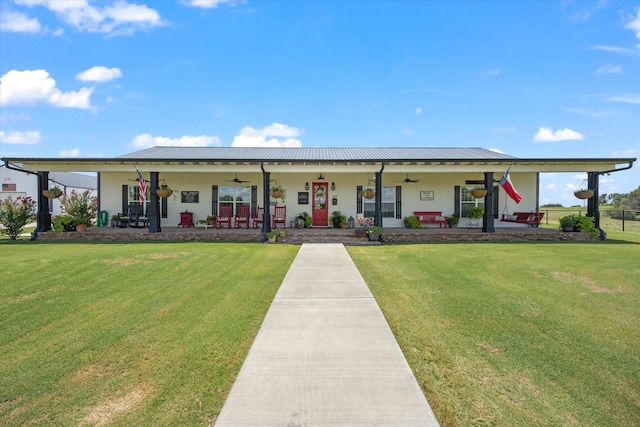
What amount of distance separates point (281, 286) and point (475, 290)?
11.0ft

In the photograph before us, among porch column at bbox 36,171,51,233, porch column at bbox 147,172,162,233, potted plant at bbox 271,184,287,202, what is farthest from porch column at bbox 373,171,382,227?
porch column at bbox 36,171,51,233

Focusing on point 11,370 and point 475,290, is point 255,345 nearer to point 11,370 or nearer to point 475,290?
point 11,370

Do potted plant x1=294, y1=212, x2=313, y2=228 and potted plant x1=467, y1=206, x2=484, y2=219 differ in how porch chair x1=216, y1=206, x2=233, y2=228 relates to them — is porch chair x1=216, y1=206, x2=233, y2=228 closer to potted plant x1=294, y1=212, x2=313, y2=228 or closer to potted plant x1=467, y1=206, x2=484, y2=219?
potted plant x1=294, y1=212, x2=313, y2=228

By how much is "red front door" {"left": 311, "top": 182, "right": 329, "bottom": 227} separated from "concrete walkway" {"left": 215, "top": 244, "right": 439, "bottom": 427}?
32.1 ft

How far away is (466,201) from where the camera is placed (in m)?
14.6

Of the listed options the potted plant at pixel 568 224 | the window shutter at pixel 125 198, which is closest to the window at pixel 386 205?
the potted plant at pixel 568 224

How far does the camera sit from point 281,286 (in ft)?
17.8

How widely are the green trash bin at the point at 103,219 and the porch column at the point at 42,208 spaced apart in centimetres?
209

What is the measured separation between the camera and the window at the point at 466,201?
1461 cm

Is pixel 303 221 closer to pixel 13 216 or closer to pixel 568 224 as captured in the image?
pixel 568 224

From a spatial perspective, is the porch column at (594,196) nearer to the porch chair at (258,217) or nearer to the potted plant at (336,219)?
the potted plant at (336,219)

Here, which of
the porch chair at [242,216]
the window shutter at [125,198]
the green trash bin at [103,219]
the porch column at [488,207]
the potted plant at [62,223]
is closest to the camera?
the porch column at [488,207]

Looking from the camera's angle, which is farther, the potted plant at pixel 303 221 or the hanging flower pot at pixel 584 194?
the potted plant at pixel 303 221

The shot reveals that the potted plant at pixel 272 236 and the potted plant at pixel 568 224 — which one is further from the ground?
the potted plant at pixel 568 224
